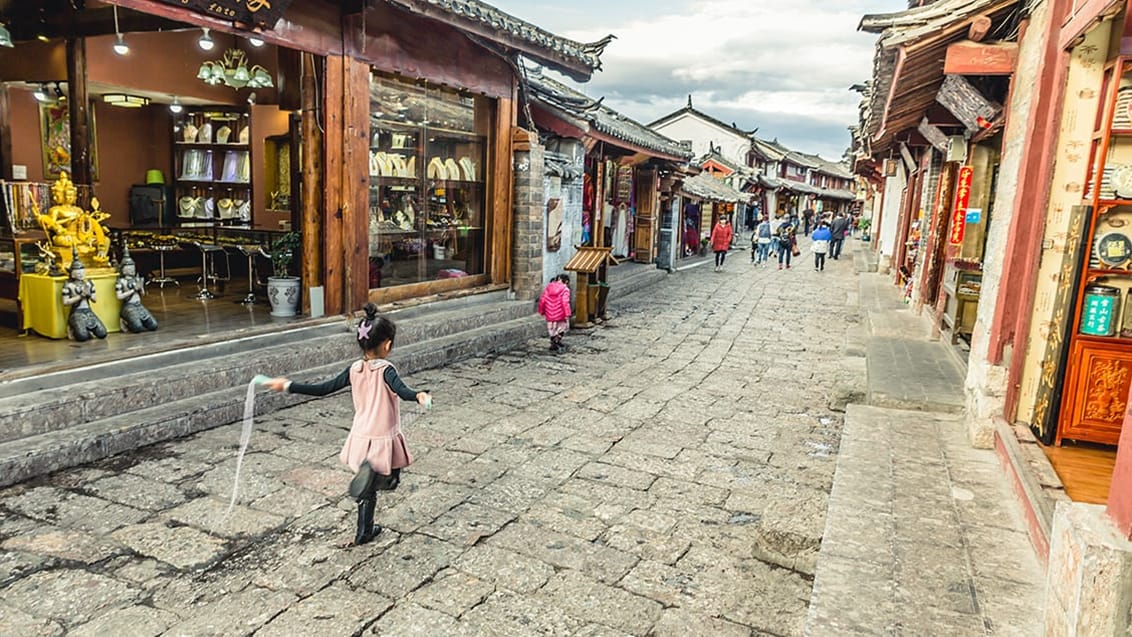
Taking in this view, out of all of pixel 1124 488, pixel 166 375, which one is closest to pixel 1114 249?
pixel 1124 488

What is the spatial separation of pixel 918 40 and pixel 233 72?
748cm

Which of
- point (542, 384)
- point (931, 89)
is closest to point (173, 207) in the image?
point (542, 384)

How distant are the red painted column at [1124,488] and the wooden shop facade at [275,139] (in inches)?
248

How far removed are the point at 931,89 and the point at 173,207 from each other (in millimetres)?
10697

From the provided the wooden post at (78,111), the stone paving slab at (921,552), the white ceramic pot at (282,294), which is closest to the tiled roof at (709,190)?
the white ceramic pot at (282,294)

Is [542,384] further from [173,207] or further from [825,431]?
[173,207]

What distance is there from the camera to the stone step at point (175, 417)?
442 cm

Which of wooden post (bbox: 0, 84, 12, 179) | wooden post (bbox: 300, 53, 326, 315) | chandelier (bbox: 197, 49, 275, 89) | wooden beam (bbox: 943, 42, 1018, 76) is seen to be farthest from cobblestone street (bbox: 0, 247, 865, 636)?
wooden post (bbox: 0, 84, 12, 179)

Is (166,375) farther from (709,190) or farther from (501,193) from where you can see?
(709,190)

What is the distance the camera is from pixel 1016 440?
170 inches

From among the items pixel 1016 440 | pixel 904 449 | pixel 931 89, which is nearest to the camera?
pixel 1016 440

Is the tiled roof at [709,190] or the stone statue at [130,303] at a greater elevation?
the tiled roof at [709,190]

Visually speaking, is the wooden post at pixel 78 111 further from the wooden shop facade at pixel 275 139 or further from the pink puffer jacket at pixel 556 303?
the pink puffer jacket at pixel 556 303

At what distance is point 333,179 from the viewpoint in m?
7.08
